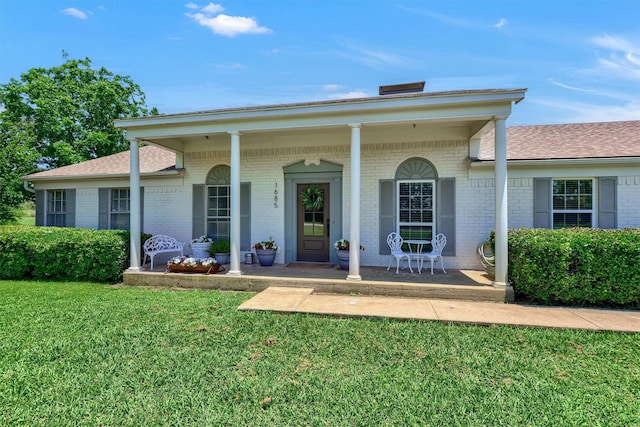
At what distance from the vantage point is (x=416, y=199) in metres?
7.63

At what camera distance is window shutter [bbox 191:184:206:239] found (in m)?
8.66

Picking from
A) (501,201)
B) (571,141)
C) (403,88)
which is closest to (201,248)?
(501,201)

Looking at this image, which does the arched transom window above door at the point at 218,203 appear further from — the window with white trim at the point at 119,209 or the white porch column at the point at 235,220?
the window with white trim at the point at 119,209

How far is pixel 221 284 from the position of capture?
6227mm

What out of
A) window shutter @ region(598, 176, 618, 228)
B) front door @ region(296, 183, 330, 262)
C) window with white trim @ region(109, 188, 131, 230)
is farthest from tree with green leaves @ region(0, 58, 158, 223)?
window shutter @ region(598, 176, 618, 228)

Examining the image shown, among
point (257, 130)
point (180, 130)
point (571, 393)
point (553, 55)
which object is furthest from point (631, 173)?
point (180, 130)

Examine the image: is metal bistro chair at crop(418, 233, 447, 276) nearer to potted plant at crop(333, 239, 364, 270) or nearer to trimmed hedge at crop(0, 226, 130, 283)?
potted plant at crop(333, 239, 364, 270)

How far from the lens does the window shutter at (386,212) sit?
7.65 meters

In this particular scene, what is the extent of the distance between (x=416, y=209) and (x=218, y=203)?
533 centimetres

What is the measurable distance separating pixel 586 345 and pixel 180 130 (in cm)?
754

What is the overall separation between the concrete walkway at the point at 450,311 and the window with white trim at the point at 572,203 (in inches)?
112

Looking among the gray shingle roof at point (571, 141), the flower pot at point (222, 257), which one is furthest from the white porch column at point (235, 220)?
the gray shingle roof at point (571, 141)

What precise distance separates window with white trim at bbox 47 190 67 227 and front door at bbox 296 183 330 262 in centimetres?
755

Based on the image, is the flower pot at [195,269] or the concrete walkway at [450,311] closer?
the concrete walkway at [450,311]
